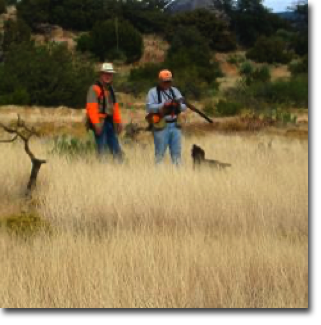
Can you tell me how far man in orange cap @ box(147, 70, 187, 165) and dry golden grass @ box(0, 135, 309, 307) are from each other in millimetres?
398

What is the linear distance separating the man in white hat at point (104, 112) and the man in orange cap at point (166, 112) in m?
0.54

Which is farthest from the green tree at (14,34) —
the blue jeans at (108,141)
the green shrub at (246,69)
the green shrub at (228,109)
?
the blue jeans at (108,141)

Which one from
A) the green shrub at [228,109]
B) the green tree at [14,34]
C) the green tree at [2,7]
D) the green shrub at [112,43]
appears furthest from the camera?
the green tree at [2,7]

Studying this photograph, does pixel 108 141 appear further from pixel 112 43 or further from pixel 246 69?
pixel 112 43

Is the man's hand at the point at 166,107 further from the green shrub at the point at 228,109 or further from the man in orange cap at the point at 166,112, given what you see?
the green shrub at the point at 228,109

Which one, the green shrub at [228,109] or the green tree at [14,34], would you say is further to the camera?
the green tree at [14,34]

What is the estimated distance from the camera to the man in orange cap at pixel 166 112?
33.4 ft

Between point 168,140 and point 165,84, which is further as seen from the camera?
point 168,140

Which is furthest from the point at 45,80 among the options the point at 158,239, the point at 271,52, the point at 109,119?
the point at 271,52

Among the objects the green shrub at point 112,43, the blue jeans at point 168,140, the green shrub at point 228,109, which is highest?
the green shrub at point 112,43

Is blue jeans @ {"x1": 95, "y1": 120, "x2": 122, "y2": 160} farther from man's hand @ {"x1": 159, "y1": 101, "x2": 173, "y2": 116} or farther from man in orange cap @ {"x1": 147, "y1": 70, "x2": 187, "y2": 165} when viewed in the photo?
man's hand @ {"x1": 159, "y1": 101, "x2": 173, "y2": 116}

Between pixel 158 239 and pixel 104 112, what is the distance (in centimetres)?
467

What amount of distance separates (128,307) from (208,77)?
107 feet

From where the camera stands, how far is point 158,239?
5.67 metres
